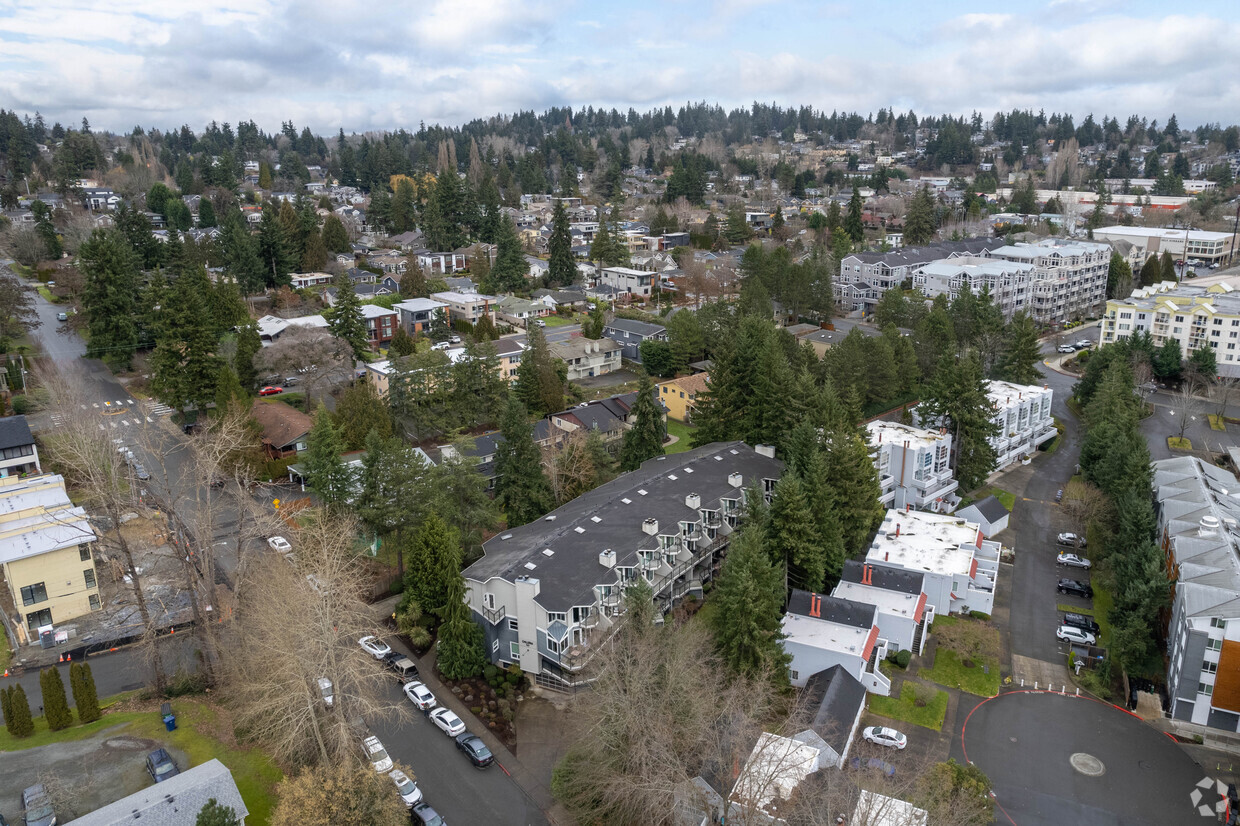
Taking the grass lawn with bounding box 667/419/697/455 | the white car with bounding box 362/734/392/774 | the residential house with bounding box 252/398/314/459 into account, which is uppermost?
the residential house with bounding box 252/398/314/459

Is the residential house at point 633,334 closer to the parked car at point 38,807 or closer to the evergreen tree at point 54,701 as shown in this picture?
the evergreen tree at point 54,701

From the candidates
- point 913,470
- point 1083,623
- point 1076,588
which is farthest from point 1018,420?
point 1083,623

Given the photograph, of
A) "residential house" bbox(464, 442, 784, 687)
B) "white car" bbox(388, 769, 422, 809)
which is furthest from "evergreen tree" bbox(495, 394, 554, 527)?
"white car" bbox(388, 769, 422, 809)

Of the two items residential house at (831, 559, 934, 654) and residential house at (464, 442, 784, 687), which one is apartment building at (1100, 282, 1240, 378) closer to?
residential house at (831, 559, 934, 654)

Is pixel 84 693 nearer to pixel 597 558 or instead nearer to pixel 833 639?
pixel 597 558

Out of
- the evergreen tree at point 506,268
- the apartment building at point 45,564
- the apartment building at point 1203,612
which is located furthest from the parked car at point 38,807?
the evergreen tree at point 506,268
